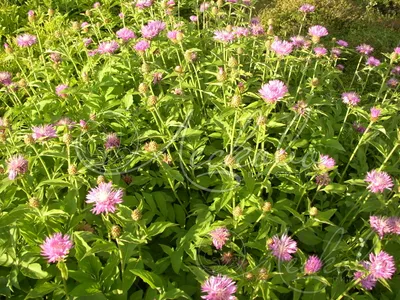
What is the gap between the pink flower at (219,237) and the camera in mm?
1871

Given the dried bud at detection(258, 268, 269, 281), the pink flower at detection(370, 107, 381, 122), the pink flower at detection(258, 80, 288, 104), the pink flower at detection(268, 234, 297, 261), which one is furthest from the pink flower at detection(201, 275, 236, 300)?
the pink flower at detection(370, 107, 381, 122)

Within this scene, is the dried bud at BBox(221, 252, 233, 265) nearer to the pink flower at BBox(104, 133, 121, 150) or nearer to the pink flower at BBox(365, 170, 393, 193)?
the pink flower at BBox(365, 170, 393, 193)

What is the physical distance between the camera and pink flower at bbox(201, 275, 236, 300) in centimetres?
152

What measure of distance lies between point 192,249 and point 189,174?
648 mm

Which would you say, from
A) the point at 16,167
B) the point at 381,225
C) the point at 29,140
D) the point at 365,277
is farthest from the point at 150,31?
the point at 365,277

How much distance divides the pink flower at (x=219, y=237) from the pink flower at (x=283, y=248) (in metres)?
0.21

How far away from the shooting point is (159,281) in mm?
1720

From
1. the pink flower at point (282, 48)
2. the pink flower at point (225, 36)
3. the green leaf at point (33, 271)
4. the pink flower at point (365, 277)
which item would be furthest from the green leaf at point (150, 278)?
the pink flower at point (225, 36)

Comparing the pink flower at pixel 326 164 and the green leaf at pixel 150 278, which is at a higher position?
the pink flower at pixel 326 164

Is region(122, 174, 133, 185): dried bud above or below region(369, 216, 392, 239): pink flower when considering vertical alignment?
below

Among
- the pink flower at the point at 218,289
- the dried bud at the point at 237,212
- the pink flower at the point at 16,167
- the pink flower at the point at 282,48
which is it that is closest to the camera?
the pink flower at the point at 218,289

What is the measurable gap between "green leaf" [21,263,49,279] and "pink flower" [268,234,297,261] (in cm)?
100

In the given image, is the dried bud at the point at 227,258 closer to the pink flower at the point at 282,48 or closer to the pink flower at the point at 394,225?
the pink flower at the point at 394,225

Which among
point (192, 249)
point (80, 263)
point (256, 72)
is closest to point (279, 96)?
point (192, 249)
